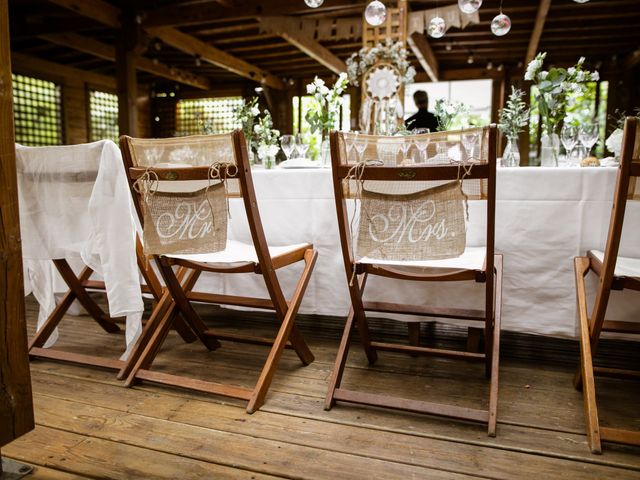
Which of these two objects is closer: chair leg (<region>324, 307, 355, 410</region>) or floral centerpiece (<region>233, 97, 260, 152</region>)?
chair leg (<region>324, 307, 355, 410</region>)

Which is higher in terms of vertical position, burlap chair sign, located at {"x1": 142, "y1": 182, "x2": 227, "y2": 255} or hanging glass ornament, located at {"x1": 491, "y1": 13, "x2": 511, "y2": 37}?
hanging glass ornament, located at {"x1": 491, "y1": 13, "x2": 511, "y2": 37}

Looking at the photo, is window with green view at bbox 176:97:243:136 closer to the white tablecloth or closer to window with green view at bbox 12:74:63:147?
window with green view at bbox 12:74:63:147

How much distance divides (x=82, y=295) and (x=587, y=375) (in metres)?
1.91

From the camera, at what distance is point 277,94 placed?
10.1 metres

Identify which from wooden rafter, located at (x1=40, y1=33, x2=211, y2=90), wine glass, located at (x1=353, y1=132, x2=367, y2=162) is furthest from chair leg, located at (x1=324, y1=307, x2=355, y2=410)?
wooden rafter, located at (x1=40, y1=33, x2=211, y2=90)

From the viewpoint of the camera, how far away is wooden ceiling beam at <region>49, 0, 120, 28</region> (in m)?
5.41

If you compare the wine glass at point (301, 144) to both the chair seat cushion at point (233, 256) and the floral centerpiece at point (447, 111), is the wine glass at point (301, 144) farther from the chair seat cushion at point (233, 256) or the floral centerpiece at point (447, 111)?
the chair seat cushion at point (233, 256)

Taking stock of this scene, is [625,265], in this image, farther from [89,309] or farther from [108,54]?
[108,54]

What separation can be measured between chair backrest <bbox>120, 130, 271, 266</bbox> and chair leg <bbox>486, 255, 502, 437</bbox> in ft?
2.48

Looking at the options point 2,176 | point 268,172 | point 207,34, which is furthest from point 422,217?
point 207,34

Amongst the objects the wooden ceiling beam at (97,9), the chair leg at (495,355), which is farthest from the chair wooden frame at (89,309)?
the wooden ceiling beam at (97,9)

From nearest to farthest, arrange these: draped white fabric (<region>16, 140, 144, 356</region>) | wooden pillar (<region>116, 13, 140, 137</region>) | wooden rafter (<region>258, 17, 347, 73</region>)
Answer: draped white fabric (<region>16, 140, 144, 356</region>)
wooden rafter (<region>258, 17, 347, 73</region>)
wooden pillar (<region>116, 13, 140, 137</region>)

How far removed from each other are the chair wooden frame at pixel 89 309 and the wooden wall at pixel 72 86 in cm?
708

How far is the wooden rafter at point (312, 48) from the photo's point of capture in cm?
615
